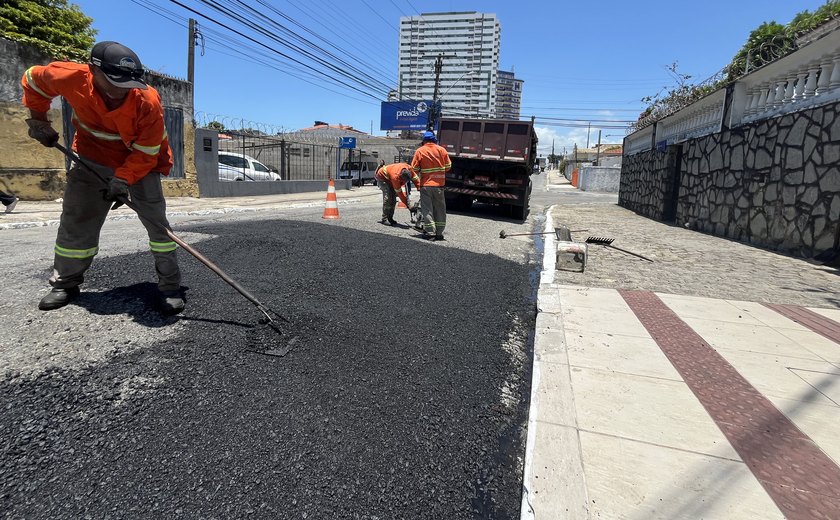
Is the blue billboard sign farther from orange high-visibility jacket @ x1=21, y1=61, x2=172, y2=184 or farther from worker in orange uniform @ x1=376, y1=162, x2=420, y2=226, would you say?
orange high-visibility jacket @ x1=21, y1=61, x2=172, y2=184

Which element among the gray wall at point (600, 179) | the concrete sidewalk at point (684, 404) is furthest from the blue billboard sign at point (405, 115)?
the concrete sidewalk at point (684, 404)

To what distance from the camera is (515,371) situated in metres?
3.37

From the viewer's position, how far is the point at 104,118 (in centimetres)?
309

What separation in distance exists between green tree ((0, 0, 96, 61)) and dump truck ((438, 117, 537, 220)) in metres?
12.0

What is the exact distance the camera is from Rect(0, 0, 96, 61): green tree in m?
15.8

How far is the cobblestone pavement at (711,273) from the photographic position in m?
5.54

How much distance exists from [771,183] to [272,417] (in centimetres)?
940

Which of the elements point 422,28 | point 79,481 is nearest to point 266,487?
point 79,481

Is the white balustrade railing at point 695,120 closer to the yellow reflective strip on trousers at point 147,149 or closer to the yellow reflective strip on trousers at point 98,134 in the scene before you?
the yellow reflective strip on trousers at point 147,149

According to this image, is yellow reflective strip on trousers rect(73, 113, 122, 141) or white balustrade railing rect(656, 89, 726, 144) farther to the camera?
white balustrade railing rect(656, 89, 726, 144)

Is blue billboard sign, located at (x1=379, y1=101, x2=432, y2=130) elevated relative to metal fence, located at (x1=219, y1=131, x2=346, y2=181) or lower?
elevated

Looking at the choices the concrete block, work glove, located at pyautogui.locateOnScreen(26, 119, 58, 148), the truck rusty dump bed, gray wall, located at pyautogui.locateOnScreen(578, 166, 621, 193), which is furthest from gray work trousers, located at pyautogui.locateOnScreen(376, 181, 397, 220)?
gray wall, located at pyautogui.locateOnScreen(578, 166, 621, 193)

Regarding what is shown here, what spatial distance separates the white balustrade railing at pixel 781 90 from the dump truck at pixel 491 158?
13.1 feet

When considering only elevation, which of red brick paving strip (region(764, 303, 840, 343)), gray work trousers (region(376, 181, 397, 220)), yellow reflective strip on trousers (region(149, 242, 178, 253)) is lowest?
red brick paving strip (region(764, 303, 840, 343))
